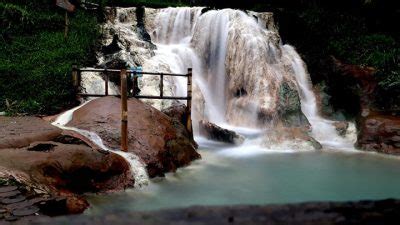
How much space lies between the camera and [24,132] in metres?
7.79

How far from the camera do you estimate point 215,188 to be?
801cm

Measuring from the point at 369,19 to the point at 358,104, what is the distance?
21.6ft

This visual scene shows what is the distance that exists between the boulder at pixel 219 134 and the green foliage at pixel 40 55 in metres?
3.94

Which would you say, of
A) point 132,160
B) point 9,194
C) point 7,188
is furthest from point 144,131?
point 9,194

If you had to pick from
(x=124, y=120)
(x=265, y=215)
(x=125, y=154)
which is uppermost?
(x=265, y=215)

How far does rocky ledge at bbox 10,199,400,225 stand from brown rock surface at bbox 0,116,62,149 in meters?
5.85

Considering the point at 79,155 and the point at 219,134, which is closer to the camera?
the point at 79,155

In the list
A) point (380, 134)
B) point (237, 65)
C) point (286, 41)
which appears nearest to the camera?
point (380, 134)

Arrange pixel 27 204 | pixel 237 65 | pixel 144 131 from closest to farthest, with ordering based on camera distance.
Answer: pixel 27 204, pixel 144 131, pixel 237 65

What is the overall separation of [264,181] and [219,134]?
12.4 feet

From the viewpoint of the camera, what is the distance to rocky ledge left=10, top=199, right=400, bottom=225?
1619mm

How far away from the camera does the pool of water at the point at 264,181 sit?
23.2 ft

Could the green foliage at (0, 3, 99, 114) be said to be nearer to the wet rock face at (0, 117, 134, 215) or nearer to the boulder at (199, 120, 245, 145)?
the boulder at (199, 120, 245, 145)

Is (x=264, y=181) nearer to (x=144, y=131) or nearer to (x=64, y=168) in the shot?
(x=144, y=131)
